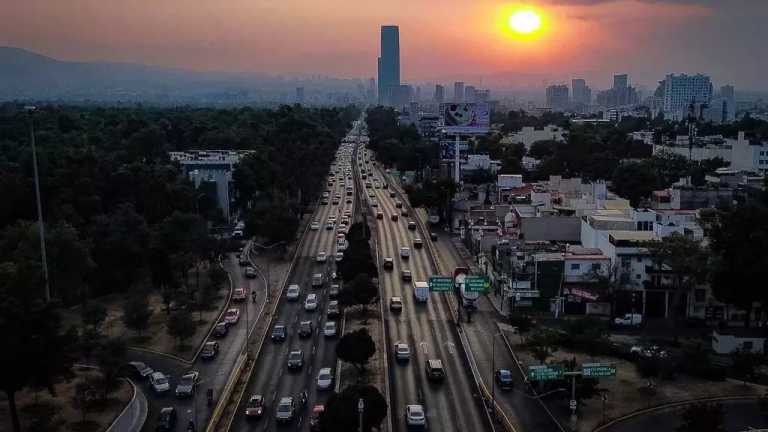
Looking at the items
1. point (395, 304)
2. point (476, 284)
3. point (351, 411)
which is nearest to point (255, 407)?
point (351, 411)

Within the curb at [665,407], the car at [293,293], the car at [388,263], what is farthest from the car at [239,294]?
the curb at [665,407]

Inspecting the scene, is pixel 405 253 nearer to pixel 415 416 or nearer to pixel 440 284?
pixel 440 284

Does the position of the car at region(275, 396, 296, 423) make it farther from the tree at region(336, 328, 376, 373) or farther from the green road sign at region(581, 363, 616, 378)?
the green road sign at region(581, 363, 616, 378)

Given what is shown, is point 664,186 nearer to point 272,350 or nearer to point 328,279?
point 328,279

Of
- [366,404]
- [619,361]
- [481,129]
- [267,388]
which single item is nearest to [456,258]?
[619,361]

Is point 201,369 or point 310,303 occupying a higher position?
point 310,303

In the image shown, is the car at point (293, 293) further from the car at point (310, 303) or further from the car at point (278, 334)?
the car at point (278, 334)

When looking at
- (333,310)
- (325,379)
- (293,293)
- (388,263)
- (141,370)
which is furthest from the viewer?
(388,263)

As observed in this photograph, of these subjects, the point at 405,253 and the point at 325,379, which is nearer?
the point at 325,379
